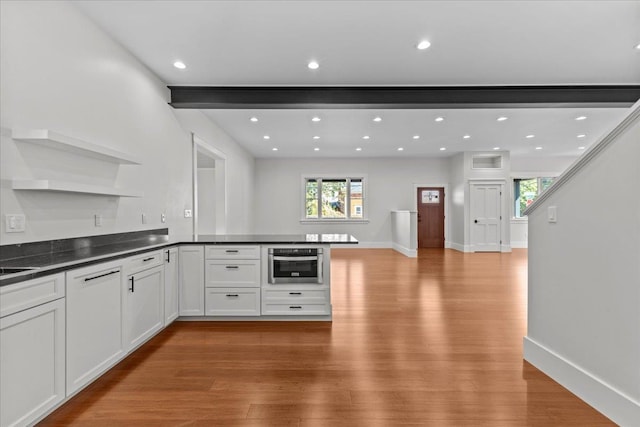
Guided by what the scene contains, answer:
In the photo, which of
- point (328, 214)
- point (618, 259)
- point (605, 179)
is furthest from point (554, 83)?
point (328, 214)

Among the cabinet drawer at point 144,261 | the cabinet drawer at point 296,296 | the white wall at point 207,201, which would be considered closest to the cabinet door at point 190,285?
the cabinet drawer at point 144,261

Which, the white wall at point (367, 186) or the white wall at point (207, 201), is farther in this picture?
the white wall at point (367, 186)

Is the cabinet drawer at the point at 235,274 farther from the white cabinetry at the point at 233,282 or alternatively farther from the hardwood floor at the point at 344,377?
the hardwood floor at the point at 344,377

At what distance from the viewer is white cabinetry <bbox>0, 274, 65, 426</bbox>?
1.49 meters

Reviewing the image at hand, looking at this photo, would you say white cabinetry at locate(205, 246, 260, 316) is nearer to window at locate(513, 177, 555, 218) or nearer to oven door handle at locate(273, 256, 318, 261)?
oven door handle at locate(273, 256, 318, 261)

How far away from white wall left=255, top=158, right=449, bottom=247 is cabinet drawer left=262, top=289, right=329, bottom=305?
6.04 metres

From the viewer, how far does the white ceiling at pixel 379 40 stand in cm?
249

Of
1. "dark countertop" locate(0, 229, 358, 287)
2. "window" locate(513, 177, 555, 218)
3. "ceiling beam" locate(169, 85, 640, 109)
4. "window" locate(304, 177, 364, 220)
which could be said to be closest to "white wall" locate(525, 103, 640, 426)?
"dark countertop" locate(0, 229, 358, 287)

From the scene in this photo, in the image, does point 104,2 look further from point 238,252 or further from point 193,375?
point 193,375

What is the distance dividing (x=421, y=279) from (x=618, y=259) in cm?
362

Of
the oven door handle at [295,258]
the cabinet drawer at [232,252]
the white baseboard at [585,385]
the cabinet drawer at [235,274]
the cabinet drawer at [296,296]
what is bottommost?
the white baseboard at [585,385]

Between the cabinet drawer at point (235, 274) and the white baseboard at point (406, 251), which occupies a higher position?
the cabinet drawer at point (235, 274)

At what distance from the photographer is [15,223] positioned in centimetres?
191

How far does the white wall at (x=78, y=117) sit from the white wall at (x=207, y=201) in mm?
2239
